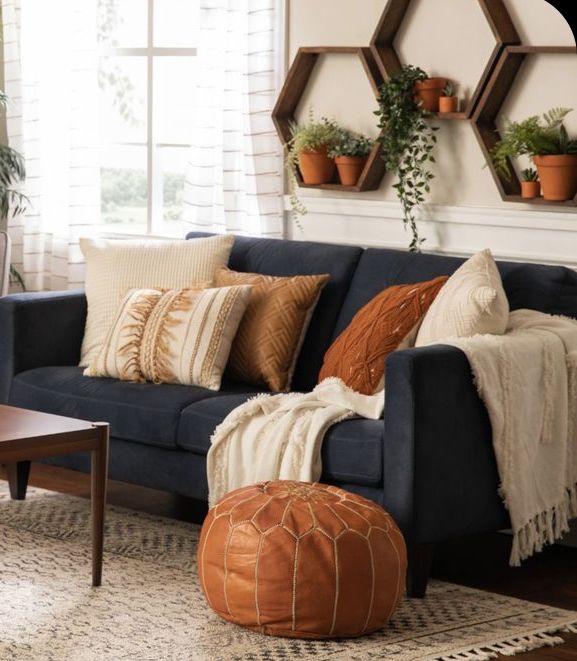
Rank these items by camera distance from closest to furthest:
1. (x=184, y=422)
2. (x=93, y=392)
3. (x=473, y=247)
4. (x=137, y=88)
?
(x=184, y=422) → (x=93, y=392) → (x=473, y=247) → (x=137, y=88)

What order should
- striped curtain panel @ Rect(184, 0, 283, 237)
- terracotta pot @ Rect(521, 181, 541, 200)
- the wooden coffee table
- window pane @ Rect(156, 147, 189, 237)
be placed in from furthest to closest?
1. window pane @ Rect(156, 147, 189, 237)
2. striped curtain panel @ Rect(184, 0, 283, 237)
3. terracotta pot @ Rect(521, 181, 541, 200)
4. the wooden coffee table

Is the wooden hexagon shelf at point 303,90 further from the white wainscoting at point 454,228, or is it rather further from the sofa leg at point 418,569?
the sofa leg at point 418,569

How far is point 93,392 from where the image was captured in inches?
157

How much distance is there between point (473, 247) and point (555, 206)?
37 cm

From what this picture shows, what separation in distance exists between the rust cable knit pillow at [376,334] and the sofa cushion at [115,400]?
45 cm

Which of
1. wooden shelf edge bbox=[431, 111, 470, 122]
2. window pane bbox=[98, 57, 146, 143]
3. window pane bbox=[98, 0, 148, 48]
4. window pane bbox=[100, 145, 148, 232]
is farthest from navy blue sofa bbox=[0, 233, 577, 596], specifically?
window pane bbox=[98, 0, 148, 48]

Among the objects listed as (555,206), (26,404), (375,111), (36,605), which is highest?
(375,111)

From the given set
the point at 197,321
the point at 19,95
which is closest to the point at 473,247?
the point at 197,321

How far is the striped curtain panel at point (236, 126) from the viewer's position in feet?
16.0

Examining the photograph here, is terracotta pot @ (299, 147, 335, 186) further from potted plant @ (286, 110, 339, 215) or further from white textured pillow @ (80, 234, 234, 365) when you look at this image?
white textured pillow @ (80, 234, 234, 365)

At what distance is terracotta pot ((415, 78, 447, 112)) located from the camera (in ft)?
14.1

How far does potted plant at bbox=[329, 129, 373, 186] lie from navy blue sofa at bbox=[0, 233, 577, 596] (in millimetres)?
395

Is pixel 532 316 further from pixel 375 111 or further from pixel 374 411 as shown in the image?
pixel 375 111

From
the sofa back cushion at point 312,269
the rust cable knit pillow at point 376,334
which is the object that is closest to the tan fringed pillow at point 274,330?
the sofa back cushion at point 312,269
